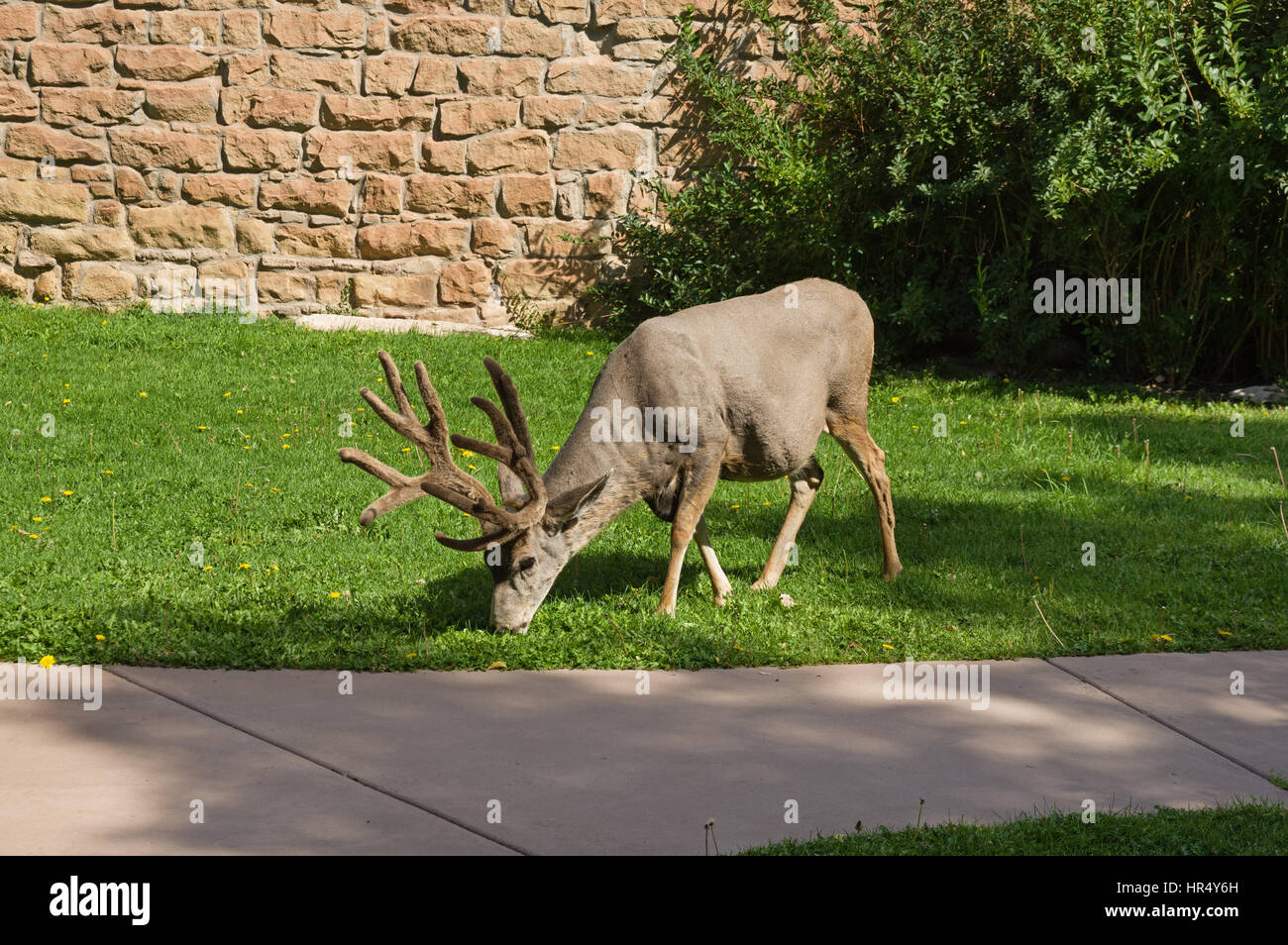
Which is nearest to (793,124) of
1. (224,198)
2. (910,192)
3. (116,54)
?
(910,192)

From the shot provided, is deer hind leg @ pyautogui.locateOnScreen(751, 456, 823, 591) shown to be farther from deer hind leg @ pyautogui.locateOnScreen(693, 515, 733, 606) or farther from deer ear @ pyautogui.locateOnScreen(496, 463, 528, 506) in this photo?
deer ear @ pyautogui.locateOnScreen(496, 463, 528, 506)

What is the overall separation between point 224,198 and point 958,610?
385 inches

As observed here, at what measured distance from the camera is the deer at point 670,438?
20.9ft

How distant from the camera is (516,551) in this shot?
6488 mm

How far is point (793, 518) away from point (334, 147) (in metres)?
8.19

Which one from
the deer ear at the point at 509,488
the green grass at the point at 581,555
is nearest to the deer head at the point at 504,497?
the deer ear at the point at 509,488

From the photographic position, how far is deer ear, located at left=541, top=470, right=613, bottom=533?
6.45 metres

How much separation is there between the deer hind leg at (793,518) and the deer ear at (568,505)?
1475 mm

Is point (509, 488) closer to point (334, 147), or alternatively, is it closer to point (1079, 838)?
point (1079, 838)

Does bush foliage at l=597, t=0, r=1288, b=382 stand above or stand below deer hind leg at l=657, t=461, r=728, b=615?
above

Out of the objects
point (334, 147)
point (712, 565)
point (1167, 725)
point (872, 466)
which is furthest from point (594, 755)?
point (334, 147)

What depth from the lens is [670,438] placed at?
22.5 feet

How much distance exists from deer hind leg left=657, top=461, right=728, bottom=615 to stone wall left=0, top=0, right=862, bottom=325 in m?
7.42

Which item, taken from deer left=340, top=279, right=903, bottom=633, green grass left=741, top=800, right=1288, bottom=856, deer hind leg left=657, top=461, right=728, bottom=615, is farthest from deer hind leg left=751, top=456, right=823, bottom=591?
green grass left=741, top=800, right=1288, bottom=856
